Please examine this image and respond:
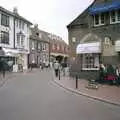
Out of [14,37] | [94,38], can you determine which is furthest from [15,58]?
[94,38]

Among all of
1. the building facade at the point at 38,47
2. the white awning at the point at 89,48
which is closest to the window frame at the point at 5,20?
the building facade at the point at 38,47

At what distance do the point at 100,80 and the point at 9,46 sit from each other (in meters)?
27.4

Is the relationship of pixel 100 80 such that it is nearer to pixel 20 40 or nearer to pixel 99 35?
pixel 99 35

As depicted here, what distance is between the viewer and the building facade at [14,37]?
45.0 metres

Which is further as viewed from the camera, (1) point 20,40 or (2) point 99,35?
(1) point 20,40

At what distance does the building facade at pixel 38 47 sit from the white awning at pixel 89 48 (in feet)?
105

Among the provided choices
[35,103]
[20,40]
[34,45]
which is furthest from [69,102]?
[34,45]

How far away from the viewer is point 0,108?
12.0 meters

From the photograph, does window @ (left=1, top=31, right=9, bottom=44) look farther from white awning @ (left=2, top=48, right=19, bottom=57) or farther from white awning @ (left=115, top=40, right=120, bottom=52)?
white awning @ (left=115, top=40, right=120, bottom=52)

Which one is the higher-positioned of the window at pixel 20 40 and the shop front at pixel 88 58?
the window at pixel 20 40

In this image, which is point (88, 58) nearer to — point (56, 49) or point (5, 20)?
point (5, 20)

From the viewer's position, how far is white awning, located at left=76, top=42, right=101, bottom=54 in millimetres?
26172

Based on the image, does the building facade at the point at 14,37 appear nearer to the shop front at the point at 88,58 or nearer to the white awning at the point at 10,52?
the white awning at the point at 10,52

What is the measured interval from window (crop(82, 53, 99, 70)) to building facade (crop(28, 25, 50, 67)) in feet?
104
